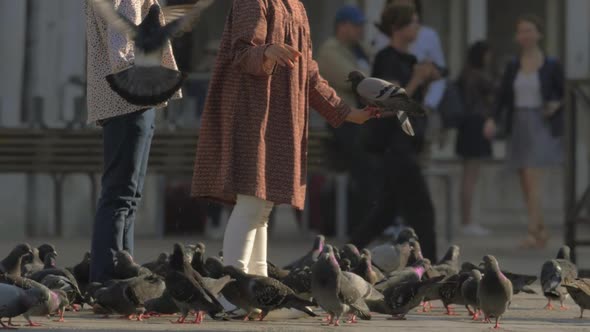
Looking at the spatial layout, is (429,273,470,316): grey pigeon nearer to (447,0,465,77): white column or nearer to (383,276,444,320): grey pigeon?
(383,276,444,320): grey pigeon

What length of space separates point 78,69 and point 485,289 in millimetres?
9291

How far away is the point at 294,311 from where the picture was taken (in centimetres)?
978

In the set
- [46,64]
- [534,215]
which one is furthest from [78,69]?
[534,215]

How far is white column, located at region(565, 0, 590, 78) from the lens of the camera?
20094 mm

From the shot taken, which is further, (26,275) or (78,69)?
(78,69)

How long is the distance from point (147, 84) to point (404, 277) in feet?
6.91

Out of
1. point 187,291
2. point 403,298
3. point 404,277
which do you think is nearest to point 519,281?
point 404,277

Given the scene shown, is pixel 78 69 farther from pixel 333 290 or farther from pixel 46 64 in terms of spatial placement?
pixel 333 290

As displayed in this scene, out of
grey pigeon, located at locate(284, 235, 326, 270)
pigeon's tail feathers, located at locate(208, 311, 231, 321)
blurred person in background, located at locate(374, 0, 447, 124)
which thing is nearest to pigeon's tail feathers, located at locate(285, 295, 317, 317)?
pigeon's tail feathers, located at locate(208, 311, 231, 321)

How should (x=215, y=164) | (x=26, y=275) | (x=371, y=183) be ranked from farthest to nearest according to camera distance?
(x=371, y=183) < (x=26, y=275) < (x=215, y=164)

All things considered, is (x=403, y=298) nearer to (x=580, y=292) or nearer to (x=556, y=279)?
(x=580, y=292)

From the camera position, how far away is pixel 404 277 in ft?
34.9

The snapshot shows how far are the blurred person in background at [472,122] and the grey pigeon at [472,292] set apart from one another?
8776mm

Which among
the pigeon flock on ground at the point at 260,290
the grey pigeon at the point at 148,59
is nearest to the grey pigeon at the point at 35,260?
the pigeon flock on ground at the point at 260,290
